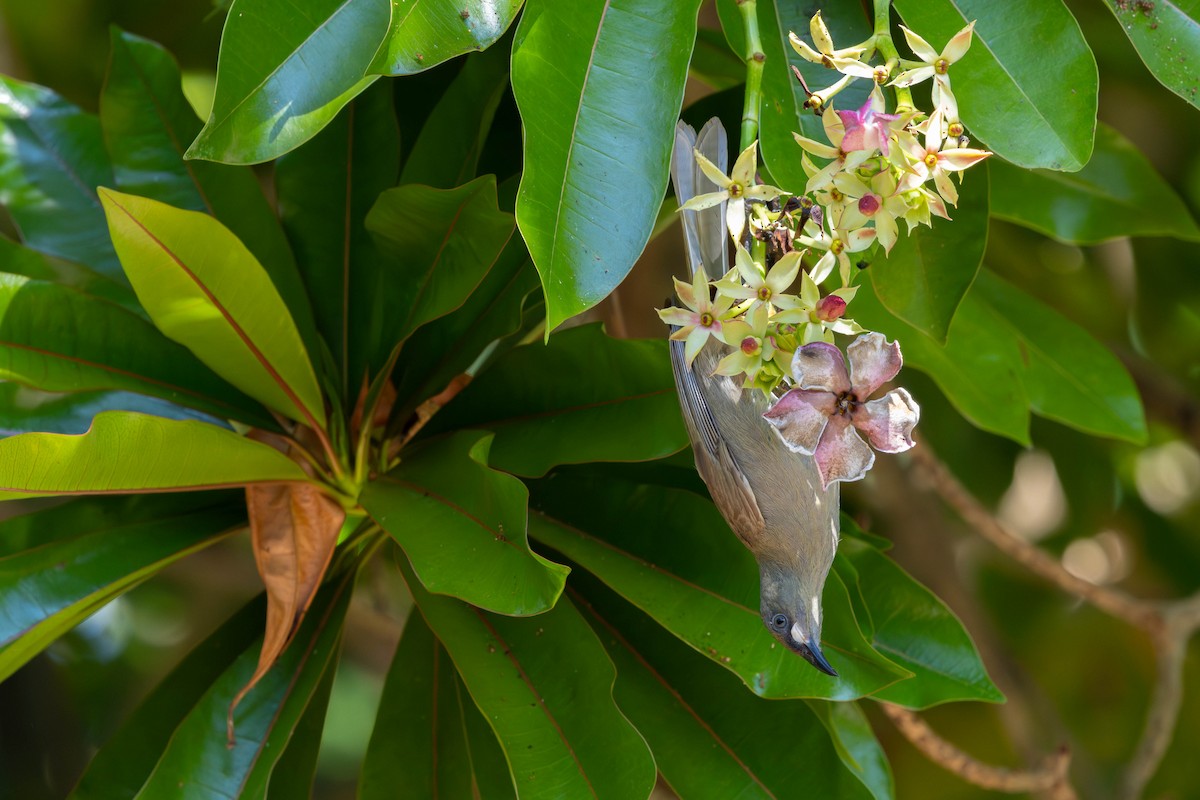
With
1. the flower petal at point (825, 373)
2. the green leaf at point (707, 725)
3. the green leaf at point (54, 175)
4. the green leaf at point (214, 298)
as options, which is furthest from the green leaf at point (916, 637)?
the green leaf at point (54, 175)

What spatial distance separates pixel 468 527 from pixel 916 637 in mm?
A: 520

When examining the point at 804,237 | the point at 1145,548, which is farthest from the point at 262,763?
the point at 1145,548

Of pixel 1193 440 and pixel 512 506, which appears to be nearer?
pixel 512 506

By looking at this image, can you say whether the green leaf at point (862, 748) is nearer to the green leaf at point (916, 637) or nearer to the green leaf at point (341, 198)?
the green leaf at point (916, 637)

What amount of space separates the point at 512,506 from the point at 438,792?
470 mm

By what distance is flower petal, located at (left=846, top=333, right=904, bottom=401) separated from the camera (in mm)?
677

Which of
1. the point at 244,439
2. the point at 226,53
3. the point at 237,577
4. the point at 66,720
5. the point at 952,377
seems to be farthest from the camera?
the point at 237,577

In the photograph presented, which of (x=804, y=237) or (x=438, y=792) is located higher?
(x=804, y=237)

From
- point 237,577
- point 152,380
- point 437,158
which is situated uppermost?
point 437,158

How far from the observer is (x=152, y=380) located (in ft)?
3.84

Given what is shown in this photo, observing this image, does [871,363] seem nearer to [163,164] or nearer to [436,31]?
[436,31]

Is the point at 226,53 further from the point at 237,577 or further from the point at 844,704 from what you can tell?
the point at 237,577

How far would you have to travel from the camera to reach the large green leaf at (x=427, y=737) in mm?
1170

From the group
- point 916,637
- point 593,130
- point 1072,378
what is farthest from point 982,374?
point 593,130
